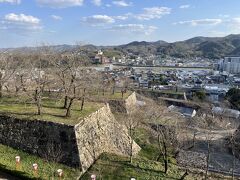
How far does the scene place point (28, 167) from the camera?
1780 centimetres

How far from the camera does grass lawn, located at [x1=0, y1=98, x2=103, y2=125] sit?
20459 millimetres

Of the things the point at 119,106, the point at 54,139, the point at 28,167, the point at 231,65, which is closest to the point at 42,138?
the point at 54,139

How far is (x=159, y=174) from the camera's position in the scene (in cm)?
2006

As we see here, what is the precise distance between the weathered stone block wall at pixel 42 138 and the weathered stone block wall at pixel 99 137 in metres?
0.59

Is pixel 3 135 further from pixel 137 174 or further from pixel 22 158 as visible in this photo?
pixel 137 174

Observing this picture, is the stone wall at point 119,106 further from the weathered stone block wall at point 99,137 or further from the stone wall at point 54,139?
the stone wall at point 54,139

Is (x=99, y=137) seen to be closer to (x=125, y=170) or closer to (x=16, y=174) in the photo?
(x=125, y=170)

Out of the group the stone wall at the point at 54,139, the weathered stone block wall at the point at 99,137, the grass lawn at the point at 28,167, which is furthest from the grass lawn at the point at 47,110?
the grass lawn at the point at 28,167

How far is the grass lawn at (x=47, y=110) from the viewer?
2046cm

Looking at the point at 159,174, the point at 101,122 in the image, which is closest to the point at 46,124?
the point at 101,122

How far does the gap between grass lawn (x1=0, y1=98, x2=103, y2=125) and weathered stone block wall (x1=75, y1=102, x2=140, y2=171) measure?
2.13 ft

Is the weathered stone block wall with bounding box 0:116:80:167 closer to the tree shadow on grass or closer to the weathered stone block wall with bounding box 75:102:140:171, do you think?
the weathered stone block wall with bounding box 75:102:140:171

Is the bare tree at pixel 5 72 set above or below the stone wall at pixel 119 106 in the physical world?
above

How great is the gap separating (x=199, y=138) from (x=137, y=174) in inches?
655
